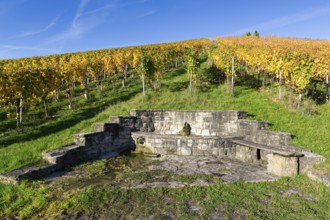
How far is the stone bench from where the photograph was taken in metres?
11.0

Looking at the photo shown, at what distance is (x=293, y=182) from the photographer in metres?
10.4

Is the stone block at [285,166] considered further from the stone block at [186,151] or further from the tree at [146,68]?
the tree at [146,68]

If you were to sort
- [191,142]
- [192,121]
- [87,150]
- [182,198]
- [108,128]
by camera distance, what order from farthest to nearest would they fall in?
[192,121], [108,128], [191,142], [87,150], [182,198]

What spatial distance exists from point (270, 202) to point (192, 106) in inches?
431

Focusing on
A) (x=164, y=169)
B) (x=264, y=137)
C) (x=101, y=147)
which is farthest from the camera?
(x=101, y=147)

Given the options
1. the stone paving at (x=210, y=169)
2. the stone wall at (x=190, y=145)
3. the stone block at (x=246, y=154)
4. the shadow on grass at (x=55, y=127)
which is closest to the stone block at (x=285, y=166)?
the stone paving at (x=210, y=169)

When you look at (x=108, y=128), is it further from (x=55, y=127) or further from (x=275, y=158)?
(x=275, y=158)

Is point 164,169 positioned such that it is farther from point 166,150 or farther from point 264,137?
point 264,137

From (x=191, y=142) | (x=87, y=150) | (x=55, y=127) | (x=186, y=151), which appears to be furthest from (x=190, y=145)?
(x=55, y=127)

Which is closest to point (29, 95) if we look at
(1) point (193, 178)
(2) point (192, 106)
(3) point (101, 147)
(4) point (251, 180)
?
(3) point (101, 147)

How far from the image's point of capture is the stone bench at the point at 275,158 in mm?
10961

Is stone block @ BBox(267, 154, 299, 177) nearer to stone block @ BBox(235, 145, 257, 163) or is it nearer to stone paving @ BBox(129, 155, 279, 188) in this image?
stone paving @ BBox(129, 155, 279, 188)

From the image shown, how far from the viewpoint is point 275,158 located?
1147 centimetres

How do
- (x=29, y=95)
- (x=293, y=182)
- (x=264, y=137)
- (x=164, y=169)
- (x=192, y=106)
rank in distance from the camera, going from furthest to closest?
(x=29, y=95) → (x=192, y=106) → (x=264, y=137) → (x=164, y=169) → (x=293, y=182)
